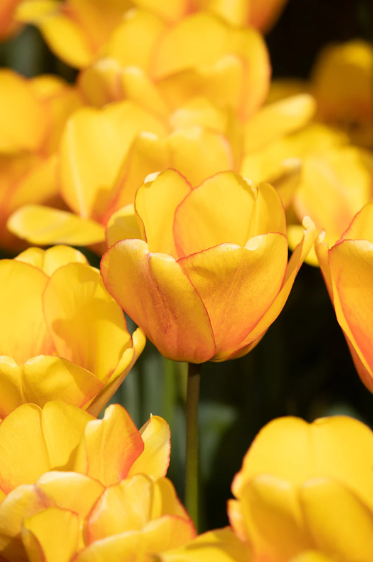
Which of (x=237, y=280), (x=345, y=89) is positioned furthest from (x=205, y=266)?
(x=345, y=89)

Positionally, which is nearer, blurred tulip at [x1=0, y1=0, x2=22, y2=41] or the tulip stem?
the tulip stem

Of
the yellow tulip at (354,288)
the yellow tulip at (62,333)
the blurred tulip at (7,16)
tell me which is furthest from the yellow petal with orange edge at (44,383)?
the blurred tulip at (7,16)

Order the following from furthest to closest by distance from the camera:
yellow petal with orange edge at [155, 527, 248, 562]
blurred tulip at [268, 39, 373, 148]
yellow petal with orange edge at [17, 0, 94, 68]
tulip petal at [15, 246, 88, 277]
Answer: blurred tulip at [268, 39, 373, 148] → yellow petal with orange edge at [17, 0, 94, 68] → tulip petal at [15, 246, 88, 277] → yellow petal with orange edge at [155, 527, 248, 562]

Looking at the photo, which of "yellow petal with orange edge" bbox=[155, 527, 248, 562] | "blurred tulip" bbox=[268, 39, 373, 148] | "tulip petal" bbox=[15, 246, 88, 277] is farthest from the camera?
"blurred tulip" bbox=[268, 39, 373, 148]

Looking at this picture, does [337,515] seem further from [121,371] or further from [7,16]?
[7,16]

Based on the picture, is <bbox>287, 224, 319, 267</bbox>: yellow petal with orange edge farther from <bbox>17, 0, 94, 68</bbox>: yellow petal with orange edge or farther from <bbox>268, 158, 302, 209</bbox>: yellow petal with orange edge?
<bbox>17, 0, 94, 68</bbox>: yellow petal with orange edge

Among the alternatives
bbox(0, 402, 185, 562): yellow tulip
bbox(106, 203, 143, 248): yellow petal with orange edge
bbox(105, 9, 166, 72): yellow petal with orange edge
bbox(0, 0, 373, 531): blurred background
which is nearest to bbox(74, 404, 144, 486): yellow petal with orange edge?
bbox(0, 402, 185, 562): yellow tulip

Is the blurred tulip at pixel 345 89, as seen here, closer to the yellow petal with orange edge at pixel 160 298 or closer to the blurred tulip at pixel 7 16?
the blurred tulip at pixel 7 16

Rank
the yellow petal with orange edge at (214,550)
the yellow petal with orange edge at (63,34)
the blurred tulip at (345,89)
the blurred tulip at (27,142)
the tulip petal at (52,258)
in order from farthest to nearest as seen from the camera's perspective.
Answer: the blurred tulip at (345,89) < the yellow petal with orange edge at (63,34) < the blurred tulip at (27,142) < the tulip petal at (52,258) < the yellow petal with orange edge at (214,550)
